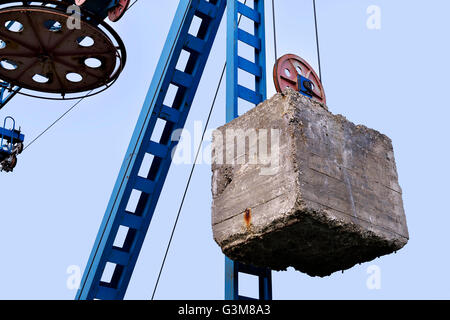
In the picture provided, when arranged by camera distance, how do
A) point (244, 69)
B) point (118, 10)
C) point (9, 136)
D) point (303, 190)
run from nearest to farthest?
point (303, 190)
point (244, 69)
point (118, 10)
point (9, 136)

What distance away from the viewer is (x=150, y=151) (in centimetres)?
830

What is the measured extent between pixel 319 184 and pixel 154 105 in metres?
4.01

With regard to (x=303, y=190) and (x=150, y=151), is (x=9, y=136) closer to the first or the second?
(x=150, y=151)

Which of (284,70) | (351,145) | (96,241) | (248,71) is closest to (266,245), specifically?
(351,145)

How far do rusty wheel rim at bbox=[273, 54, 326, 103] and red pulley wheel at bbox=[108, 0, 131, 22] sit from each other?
3438mm

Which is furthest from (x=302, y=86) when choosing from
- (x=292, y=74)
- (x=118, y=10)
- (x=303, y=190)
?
(x=118, y=10)

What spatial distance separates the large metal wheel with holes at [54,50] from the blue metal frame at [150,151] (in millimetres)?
704

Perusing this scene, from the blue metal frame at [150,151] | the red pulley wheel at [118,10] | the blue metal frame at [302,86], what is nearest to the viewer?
the blue metal frame at [302,86]

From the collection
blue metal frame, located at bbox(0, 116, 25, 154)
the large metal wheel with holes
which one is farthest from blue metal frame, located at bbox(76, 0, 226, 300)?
blue metal frame, located at bbox(0, 116, 25, 154)

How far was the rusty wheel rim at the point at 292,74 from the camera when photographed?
5.97 metres

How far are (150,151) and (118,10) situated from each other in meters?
2.13

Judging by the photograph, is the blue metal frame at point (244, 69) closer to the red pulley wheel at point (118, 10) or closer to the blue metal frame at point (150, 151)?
the blue metal frame at point (150, 151)

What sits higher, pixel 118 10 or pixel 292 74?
pixel 118 10

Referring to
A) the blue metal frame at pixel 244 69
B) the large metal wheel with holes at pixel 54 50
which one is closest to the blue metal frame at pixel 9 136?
the large metal wheel with holes at pixel 54 50
